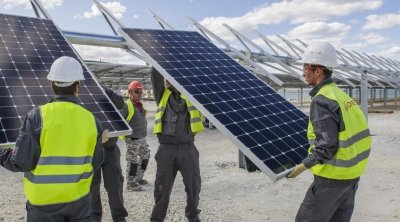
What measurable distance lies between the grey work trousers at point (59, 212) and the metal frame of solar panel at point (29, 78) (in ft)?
2.04

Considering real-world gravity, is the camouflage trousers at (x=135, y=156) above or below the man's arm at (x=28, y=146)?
below

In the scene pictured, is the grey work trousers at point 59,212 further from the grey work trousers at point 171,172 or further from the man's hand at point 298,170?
the grey work trousers at point 171,172

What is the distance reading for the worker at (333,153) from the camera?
336 cm

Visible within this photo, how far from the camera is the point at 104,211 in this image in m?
6.41

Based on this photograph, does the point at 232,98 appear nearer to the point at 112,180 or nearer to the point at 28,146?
the point at 112,180

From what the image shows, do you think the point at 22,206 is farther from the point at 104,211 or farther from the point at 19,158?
the point at 19,158

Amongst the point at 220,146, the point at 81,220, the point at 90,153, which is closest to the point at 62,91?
the point at 90,153

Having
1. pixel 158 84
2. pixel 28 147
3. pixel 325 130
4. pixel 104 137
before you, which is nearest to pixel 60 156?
pixel 28 147

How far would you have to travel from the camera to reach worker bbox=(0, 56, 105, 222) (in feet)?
9.67

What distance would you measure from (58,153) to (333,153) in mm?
2248

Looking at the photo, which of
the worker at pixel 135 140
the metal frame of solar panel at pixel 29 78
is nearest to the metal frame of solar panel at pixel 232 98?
the metal frame of solar panel at pixel 29 78

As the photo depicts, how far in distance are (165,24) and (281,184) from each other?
3.89 meters

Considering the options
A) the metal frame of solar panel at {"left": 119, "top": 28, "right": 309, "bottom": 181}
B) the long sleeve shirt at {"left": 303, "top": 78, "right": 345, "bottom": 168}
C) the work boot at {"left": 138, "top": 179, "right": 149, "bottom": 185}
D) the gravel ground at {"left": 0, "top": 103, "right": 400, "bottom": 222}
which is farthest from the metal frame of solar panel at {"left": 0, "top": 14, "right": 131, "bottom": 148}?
the work boot at {"left": 138, "top": 179, "right": 149, "bottom": 185}

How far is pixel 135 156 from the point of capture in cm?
784
